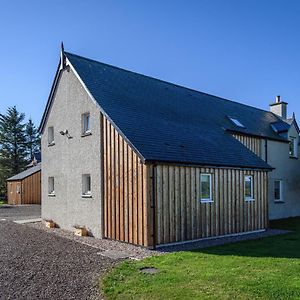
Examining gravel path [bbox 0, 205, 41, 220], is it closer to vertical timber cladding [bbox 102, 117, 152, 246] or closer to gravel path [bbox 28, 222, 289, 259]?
gravel path [bbox 28, 222, 289, 259]

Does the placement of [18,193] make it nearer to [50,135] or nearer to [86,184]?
[50,135]

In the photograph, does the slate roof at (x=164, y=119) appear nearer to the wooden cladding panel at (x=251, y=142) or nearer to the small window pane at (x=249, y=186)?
the wooden cladding panel at (x=251, y=142)

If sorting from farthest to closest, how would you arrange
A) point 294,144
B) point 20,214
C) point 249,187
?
1. point 20,214
2. point 294,144
3. point 249,187

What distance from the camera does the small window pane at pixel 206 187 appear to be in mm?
15648

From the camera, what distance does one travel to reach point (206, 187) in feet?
51.9

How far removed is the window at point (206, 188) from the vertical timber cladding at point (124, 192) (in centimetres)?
307

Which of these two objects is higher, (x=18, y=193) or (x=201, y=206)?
(x=201, y=206)

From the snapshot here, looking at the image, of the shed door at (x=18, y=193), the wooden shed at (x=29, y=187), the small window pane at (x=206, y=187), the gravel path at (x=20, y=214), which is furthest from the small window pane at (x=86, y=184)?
the shed door at (x=18, y=193)

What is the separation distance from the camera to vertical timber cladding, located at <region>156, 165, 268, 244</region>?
13867 mm

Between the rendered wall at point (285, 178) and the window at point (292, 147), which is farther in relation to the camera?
the window at point (292, 147)

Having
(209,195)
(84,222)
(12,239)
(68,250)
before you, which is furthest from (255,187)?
(12,239)

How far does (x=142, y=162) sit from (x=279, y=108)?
2279 cm

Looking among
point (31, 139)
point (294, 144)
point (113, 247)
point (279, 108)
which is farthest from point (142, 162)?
point (31, 139)

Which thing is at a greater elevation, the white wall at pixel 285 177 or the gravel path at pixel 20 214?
the white wall at pixel 285 177
